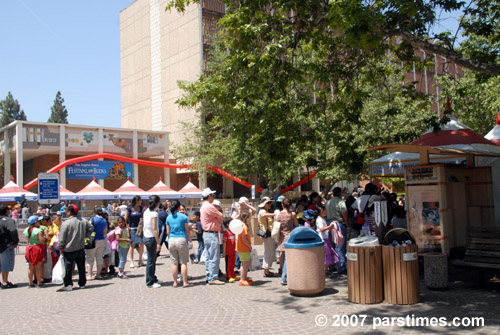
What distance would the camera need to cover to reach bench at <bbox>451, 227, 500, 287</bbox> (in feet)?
24.9

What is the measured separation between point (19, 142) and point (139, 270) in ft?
82.5

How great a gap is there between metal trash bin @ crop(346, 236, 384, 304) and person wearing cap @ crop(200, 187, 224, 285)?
3.18 m

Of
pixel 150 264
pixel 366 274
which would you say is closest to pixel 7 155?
pixel 150 264

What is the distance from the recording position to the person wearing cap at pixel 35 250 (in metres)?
9.77

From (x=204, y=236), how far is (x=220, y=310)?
7.73 ft

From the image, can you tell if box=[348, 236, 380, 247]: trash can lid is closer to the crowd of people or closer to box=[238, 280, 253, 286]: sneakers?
the crowd of people

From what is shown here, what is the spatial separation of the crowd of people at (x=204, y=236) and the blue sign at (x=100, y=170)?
992 inches

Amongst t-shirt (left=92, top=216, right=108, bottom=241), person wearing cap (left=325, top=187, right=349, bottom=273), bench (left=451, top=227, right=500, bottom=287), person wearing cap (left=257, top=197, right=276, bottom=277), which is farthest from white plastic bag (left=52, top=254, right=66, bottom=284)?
bench (left=451, top=227, right=500, bottom=287)

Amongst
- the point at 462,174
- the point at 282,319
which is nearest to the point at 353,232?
the point at 462,174

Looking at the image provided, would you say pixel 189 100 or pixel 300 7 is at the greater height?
pixel 300 7

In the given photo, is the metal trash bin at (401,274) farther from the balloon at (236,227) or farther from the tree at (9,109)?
the tree at (9,109)

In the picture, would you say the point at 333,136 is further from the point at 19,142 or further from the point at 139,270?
the point at 19,142

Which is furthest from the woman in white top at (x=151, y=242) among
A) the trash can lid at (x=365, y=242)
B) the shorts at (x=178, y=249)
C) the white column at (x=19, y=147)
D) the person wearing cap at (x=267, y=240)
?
the white column at (x=19, y=147)

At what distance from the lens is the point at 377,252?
7.15 metres
